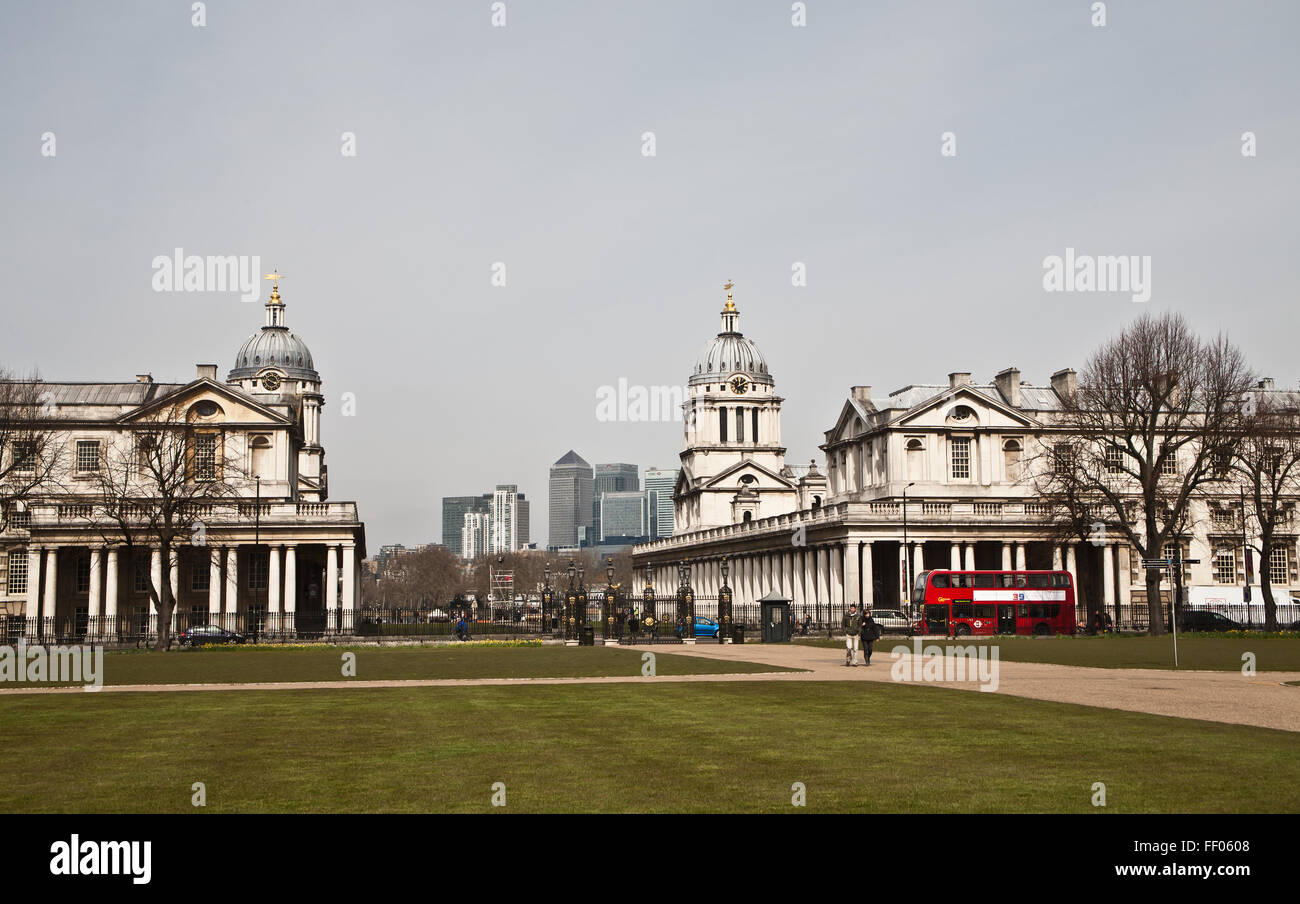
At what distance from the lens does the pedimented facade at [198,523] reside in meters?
77.0

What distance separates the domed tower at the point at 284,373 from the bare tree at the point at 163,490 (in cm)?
2627

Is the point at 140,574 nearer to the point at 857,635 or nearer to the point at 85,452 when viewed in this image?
the point at 85,452

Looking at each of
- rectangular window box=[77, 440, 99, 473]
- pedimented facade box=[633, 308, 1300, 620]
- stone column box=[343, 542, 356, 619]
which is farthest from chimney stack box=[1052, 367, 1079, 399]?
rectangular window box=[77, 440, 99, 473]

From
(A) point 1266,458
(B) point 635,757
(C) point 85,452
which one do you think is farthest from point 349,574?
(B) point 635,757

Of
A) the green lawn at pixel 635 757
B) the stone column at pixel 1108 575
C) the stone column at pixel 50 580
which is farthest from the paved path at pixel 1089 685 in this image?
the stone column at pixel 50 580

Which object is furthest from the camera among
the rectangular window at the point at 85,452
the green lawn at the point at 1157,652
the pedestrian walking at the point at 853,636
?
the rectangular window at the point at 85,452

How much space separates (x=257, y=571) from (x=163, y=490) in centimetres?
2511

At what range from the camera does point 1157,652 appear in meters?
45.2

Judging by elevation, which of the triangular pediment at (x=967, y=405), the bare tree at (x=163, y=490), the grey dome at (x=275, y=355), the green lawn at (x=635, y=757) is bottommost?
the green lawn at (x=635, y=757)

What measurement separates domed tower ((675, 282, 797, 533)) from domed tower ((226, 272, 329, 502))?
39398mm

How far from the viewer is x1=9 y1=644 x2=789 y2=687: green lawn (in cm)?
3475

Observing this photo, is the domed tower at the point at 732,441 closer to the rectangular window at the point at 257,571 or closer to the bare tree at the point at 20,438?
the rectangular window at the point at 257,571

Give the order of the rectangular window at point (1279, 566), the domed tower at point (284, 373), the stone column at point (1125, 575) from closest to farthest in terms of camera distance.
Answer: the stone column at point (1125, 575)
the rectangular window at point (1279, 566)
the domed tower at point (284, 373)
